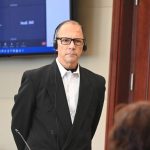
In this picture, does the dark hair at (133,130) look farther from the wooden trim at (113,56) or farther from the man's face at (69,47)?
the wooden trim at (113,56)

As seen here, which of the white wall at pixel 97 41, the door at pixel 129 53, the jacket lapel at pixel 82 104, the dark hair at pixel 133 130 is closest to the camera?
the dark hair at pixel 133 130

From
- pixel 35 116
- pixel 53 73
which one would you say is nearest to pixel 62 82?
pixel 53 73

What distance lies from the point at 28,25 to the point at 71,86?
3.45 feet

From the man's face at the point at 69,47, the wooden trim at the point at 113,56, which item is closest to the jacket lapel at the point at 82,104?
the man's face at the point at 69,47

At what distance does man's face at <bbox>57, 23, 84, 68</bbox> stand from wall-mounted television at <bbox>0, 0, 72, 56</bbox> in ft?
2.71

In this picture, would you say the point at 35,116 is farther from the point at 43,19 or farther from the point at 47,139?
the point at 43,19

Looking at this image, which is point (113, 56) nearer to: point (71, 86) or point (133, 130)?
point (71, 86)

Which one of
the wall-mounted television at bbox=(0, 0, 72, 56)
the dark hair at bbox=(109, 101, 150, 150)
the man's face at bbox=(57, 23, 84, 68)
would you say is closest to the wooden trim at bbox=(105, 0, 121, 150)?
the wall-mounted television at bbox=(0, 0, 72, 56)

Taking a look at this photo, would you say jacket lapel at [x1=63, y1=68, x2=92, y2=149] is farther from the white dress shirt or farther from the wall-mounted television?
the wall-mounted television

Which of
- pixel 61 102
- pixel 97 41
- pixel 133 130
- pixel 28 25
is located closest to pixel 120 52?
pixel 97 41

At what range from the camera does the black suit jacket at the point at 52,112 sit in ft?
7.07

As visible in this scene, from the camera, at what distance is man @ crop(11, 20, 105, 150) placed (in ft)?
7.09

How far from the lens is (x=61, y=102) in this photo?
7.17 ft

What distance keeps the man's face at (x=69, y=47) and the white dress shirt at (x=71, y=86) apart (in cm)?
4
